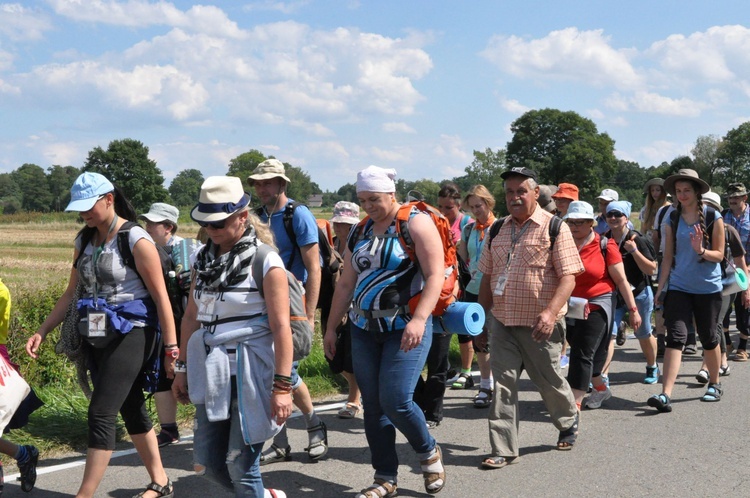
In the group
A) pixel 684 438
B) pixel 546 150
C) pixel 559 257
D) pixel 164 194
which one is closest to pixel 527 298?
pixel 559 257

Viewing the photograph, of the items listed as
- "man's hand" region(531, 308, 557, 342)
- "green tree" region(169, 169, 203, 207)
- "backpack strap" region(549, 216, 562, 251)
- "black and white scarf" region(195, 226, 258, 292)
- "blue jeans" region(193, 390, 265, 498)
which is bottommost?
"blue jeans" region(193, 390, 265, 498)

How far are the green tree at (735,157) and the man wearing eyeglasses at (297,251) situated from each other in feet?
251

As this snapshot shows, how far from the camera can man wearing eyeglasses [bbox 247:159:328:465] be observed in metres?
5.11

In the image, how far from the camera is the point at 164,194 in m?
72.4

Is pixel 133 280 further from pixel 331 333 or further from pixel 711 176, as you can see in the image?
pixel 711 176

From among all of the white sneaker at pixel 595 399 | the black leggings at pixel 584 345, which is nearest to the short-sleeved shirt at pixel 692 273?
the black leggings at pixel 584 345

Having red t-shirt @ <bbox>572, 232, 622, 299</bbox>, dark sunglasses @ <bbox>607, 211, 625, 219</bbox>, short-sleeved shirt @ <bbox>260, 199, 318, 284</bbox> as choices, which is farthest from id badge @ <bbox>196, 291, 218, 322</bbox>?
dark sunglasses @ <bbox>607, 211, 625, 219</bbox>

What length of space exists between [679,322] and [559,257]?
2103mm

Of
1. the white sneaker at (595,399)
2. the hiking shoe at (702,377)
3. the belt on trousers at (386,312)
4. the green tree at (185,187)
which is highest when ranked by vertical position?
the green tree at (185,187)

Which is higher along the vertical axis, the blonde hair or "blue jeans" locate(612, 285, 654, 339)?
the blonde hair

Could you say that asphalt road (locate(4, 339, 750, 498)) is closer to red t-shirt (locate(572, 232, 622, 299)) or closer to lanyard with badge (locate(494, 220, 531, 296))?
red t-shirt (locate(572, 232, 622, 299))

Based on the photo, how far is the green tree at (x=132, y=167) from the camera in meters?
70.9

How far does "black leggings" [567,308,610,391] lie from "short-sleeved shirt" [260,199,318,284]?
2.25 m

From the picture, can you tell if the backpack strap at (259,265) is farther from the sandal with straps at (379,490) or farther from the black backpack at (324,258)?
the black backpack at (324,258)
